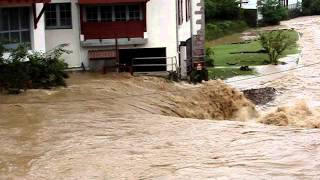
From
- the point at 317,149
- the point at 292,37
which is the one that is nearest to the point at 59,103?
the point at 317,149

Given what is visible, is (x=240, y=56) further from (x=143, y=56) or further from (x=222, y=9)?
(x=222, y=9)

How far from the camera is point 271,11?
69.9 metres

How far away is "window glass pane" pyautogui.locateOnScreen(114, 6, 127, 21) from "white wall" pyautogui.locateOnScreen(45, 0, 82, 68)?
166cm

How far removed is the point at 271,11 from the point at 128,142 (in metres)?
54.9

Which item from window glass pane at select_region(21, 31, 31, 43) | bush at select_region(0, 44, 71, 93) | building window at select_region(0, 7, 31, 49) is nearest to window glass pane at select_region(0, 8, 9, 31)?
building window at select_region(0, 7, 31, 49)

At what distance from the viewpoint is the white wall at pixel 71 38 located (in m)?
28.1

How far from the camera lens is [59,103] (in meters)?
21.9

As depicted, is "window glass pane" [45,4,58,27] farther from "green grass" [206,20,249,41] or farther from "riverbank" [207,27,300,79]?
"green grass" [206,20,249,41]

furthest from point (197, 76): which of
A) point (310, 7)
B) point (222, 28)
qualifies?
point (310, 7)

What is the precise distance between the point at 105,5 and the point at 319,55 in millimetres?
21638

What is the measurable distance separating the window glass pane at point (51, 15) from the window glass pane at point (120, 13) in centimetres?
264

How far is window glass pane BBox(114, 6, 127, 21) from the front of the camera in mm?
28172

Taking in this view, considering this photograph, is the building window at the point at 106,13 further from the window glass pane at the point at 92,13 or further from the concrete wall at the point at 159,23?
the concrete wall at the point at 159,23

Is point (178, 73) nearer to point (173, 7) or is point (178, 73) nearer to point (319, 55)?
point (173, 7)
